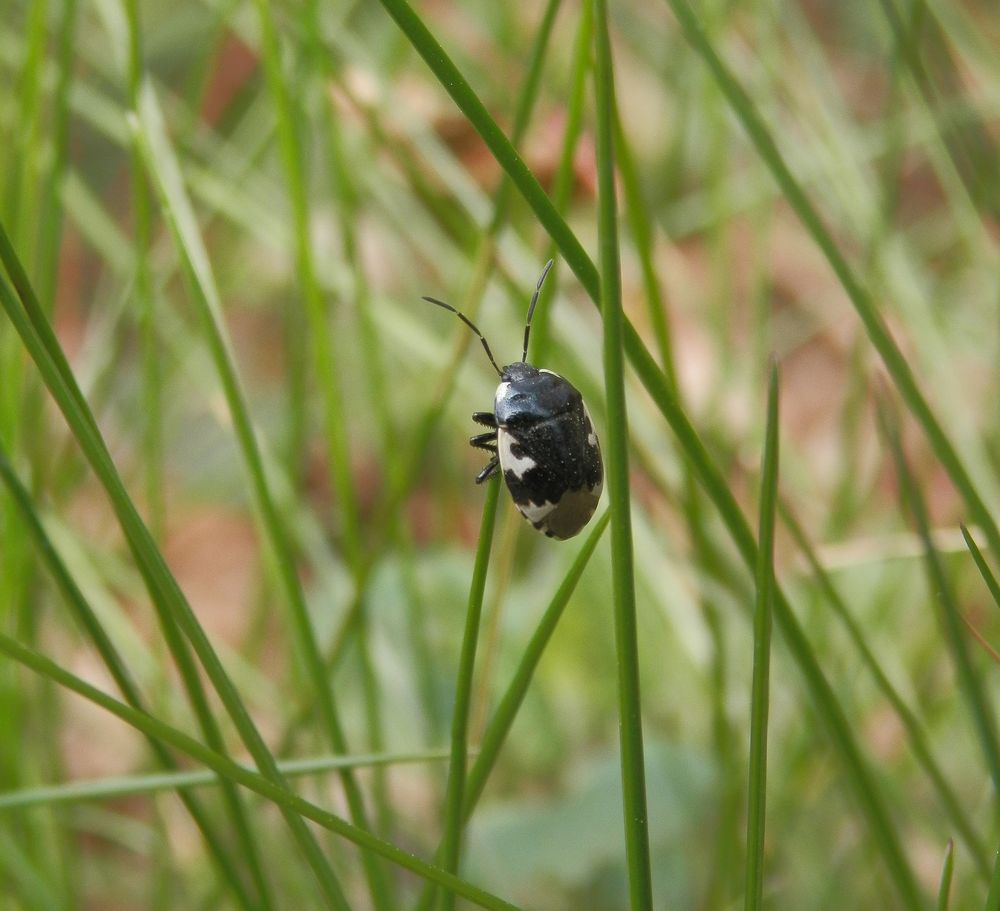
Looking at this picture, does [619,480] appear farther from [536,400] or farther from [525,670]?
[536,400]

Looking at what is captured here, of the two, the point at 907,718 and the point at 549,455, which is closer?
the point at 907,718

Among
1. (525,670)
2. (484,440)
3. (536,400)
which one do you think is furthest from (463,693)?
(484,440)

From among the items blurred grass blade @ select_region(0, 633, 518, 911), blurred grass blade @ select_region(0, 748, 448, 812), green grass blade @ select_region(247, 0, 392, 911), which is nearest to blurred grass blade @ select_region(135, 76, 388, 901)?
green grass blade @ select_region(247, 0, 392, 911)

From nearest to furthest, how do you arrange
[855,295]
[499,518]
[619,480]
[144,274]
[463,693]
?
[619,480]
[463,693]
[855,295]
[144,274]
[499,518]

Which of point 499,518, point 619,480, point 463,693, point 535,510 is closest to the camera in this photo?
point 619,480

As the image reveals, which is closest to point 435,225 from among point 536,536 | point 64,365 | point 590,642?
point 536,536

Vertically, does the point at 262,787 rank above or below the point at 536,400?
below

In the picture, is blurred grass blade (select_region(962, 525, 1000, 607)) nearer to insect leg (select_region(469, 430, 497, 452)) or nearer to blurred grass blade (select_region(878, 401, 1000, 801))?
blurred grass blade (select_region(878, 401, 1000, 801))

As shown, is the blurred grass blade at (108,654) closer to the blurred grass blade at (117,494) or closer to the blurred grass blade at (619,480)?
the blurred grass blade at (117,494)
